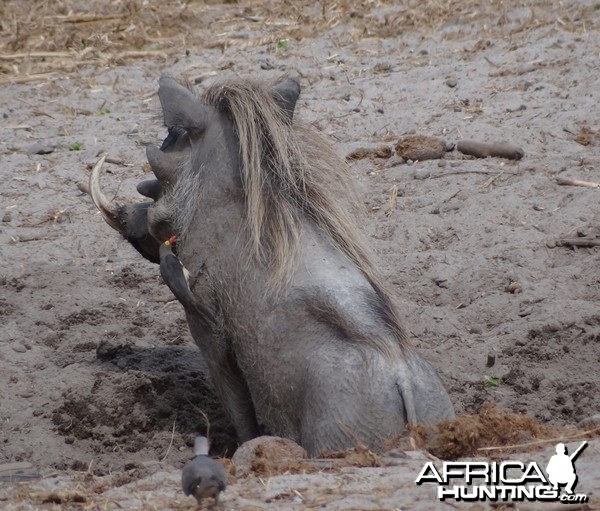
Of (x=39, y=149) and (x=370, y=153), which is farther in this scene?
(x=39, y=149)

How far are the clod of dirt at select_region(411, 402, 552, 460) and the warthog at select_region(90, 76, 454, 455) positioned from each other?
160mm

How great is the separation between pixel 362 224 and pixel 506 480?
293cm

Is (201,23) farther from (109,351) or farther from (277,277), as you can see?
(277,277)

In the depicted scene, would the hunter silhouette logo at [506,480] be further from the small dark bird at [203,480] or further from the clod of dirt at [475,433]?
the small dark bird at [203,480]

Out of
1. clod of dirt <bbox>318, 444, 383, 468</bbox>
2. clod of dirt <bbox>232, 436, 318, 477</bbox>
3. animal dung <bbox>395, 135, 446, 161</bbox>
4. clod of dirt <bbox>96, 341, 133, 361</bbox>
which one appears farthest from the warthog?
animal dung <bbox>395, 135, 446, 161</bbox>

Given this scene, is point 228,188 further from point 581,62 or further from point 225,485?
point 581,62

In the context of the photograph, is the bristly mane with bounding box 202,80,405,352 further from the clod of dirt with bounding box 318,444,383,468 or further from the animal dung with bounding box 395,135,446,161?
the animal dung with bounding box 395,135,446,161

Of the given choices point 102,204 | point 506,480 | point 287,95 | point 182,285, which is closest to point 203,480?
point 506,480

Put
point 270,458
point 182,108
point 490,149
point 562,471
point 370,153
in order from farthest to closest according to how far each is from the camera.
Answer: point 370,153
point 490,149
point 182,108
point 270,458
point 562,471

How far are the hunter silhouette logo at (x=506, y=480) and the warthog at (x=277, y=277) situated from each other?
1.50 feet

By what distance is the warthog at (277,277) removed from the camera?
363 centimetres

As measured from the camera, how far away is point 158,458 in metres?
4.20

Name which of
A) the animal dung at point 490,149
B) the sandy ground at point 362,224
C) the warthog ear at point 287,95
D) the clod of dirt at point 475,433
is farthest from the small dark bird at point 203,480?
the animal dung at point 490,149

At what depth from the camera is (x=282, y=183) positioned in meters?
4.11
